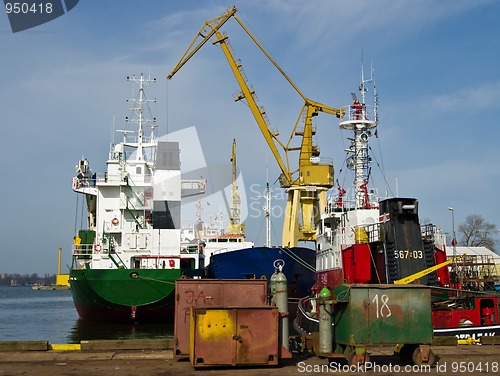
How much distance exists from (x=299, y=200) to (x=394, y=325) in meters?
Answer: 32.5

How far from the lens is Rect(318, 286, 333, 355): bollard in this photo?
12594 mm

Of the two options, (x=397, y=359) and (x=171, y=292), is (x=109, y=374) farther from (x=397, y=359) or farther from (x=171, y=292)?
(x=171, y=292)

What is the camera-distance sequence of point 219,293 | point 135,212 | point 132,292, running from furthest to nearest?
point 135,212, point 132,292, point 219,293

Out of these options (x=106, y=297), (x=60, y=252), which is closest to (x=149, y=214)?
(x=106, y=297)

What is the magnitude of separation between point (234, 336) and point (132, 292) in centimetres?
2075

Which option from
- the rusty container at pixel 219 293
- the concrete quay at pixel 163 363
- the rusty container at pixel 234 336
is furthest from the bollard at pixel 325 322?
the rusty container at pixel 219 293

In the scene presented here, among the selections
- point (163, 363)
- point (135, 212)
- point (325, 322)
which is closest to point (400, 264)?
point (325, 322)

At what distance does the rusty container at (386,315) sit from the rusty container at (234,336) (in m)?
1.57

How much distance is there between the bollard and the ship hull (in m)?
18.9

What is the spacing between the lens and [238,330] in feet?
39.1

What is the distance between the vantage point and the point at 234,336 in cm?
1185

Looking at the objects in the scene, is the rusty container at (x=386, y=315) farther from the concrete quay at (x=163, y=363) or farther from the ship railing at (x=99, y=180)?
the ship railing at (x=99, y=180)

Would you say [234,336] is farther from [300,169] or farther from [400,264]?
[300,169]

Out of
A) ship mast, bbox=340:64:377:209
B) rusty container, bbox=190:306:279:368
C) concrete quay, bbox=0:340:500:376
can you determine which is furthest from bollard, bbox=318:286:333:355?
ship mast, bbox=340:64:377:209
